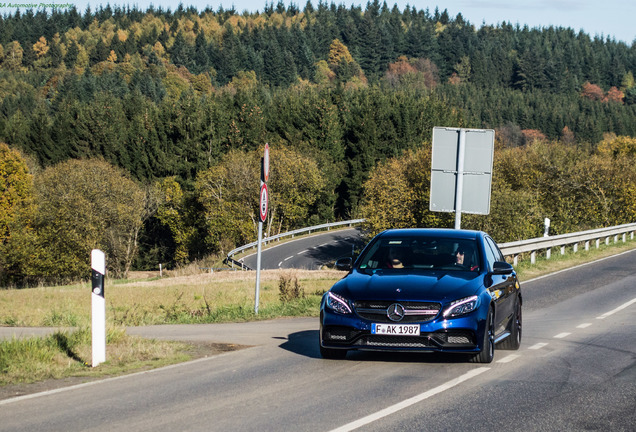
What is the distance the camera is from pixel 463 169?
23.1 metres

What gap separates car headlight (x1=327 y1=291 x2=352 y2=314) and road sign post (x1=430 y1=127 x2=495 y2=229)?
45.2 ft

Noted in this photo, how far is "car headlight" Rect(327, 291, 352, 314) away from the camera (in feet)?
31.0

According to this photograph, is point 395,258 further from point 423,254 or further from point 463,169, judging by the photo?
point 463,169

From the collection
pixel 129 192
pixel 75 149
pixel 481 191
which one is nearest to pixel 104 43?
pixel 75 149

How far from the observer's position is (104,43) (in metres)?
197

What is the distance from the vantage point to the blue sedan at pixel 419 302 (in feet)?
30.2

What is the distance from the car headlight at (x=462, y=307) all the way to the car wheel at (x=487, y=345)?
0.28 m

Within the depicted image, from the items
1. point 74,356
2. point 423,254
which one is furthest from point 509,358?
point 74,356

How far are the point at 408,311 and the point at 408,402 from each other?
175 centimetres

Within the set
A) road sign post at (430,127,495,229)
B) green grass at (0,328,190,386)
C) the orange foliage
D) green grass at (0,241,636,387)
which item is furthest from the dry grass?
the orange foliage

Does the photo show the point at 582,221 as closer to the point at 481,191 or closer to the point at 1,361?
the point at 481,191

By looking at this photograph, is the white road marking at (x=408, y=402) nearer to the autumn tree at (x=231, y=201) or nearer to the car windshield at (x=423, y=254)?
the car windshield at (x=423, y=254)

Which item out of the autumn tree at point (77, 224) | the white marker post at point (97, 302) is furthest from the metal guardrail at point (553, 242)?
the autumn tree at point (77, 224)

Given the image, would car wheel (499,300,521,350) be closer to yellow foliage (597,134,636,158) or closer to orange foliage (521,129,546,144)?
yellow foliage (597,134,636,158)
